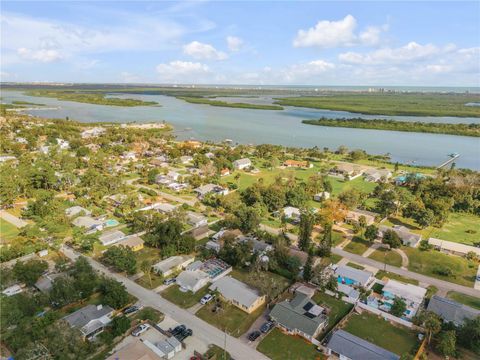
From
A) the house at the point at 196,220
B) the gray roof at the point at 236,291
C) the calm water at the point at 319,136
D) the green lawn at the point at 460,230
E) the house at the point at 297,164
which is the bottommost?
the gray roof at the point at 236,291

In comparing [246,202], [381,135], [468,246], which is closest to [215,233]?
[246,202]

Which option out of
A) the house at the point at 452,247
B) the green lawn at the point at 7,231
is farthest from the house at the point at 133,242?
the house at the point at 452,247

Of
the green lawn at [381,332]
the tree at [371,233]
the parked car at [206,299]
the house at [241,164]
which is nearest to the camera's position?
the green lawn at [381,332]

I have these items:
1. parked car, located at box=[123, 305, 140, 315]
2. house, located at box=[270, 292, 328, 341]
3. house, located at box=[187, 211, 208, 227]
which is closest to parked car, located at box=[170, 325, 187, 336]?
parked car, located at box=[123, 305, 140, 315]

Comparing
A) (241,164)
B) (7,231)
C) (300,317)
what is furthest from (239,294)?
(241,164)

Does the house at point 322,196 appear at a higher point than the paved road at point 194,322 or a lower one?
higher

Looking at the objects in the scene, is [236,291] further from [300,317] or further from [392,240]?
[392,240]

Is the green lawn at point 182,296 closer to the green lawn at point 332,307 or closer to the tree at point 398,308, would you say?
the green lawn at point 332,307
